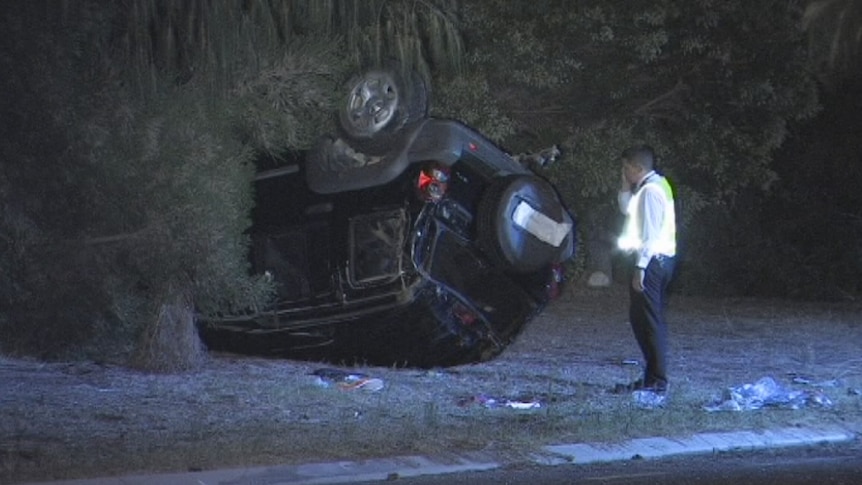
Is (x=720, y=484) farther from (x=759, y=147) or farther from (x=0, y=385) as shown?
(x=759, y=147)

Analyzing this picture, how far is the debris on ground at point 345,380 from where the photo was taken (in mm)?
10070

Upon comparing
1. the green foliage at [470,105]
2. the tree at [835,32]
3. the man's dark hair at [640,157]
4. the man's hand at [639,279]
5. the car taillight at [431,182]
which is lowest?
the man's hand at [639,279]

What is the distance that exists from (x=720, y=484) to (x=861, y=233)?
13928mm

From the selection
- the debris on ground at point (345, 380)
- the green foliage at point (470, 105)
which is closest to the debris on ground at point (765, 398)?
the debris on ground at point (345, 380)

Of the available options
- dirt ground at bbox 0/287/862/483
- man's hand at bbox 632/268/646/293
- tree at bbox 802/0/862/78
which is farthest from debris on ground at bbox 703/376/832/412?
tree at bbox 802/0/862/78

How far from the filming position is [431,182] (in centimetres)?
1023

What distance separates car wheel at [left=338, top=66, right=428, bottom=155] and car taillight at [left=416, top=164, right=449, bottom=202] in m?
0.41

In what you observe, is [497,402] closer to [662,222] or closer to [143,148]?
[662,222]

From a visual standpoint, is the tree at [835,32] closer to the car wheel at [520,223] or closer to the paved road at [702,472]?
the car wheel at [520,223]

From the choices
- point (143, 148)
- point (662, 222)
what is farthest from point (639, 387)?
point (143, 148)

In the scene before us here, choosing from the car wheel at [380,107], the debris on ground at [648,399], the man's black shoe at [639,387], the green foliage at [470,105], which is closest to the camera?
the debris on ground at [648,399]

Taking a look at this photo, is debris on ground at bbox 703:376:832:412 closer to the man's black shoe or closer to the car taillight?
the man's black shoe

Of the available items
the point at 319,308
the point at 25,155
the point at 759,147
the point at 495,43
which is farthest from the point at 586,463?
the point at 759,147

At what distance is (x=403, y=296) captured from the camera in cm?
1027
